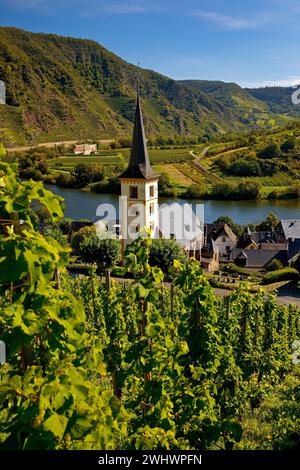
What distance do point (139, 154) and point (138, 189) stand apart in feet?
8.07

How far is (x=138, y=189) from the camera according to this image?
31.1m

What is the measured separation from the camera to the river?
2379 inches

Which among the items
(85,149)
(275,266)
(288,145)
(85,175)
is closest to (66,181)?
(85,175)

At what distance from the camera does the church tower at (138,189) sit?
99.7 feet

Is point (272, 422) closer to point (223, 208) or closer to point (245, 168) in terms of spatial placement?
point (223, 208)

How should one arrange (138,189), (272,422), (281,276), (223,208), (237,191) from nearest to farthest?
1. (272,422)
2. (281,276)
3. (138,189)
4. (223,208)
5. (237,191)

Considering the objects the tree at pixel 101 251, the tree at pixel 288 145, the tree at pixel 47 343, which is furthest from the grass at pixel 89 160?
the tree at pixel 47 343

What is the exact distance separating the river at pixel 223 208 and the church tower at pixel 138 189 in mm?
24104

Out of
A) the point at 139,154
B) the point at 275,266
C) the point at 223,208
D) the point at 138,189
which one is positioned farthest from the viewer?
the point at 223,208

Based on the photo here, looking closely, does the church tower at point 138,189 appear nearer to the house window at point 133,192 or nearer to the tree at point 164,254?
the house window at point 133,192

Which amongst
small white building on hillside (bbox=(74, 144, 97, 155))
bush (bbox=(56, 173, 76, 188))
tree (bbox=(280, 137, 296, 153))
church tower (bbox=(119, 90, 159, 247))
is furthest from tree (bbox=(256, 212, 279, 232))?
small white building on hillside (bbox=(74, 144, 97, 155))

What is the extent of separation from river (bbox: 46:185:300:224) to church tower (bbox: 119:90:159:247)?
79.1 ft

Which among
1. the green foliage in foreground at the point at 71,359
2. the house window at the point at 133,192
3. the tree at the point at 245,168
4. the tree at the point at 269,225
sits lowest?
the tree at the point at 269,225
